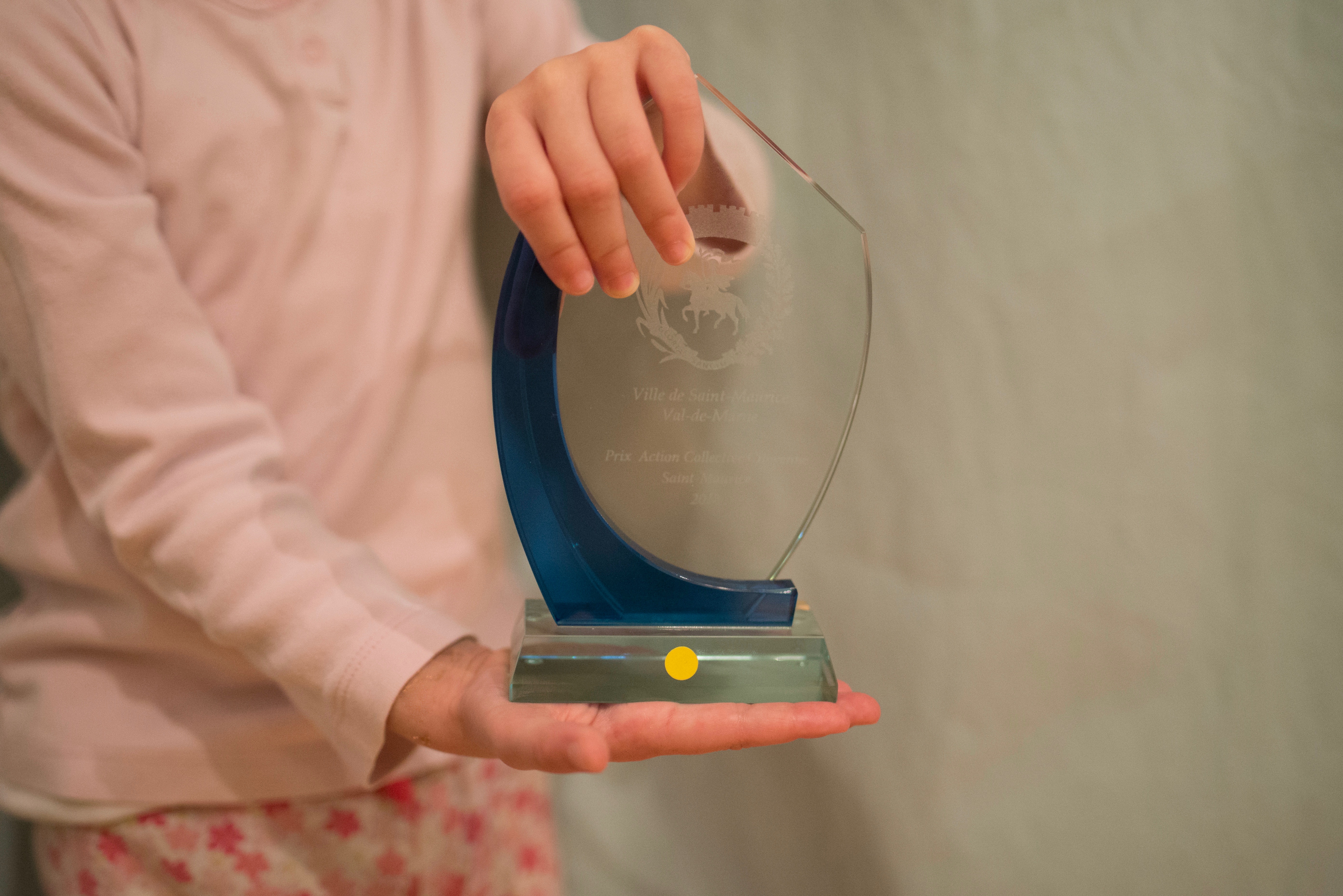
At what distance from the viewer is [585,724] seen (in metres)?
0.35

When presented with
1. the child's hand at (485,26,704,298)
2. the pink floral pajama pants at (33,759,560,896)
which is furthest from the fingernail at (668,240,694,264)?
the pink floral pajama pants at (33,759,560,896)

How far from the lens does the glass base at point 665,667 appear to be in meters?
0.39

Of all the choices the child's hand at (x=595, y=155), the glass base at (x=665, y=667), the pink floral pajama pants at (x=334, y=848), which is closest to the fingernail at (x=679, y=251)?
the child's hand at (x=595, y=155)

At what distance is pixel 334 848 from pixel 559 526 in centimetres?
28

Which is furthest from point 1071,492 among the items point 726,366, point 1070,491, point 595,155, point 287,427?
point 287,427

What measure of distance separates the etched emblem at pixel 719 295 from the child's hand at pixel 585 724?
174 millimetres

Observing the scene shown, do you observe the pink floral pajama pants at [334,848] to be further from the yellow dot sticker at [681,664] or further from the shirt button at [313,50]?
the shirt button at [313,50]

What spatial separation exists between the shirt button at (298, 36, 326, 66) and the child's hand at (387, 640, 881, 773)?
37cm

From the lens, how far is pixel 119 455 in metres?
0.41

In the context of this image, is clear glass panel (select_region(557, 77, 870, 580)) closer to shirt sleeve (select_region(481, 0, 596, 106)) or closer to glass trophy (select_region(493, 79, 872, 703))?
glass trophy (select_region(493, 79, 872, 703))

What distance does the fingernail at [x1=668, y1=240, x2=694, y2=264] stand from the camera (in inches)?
14.2

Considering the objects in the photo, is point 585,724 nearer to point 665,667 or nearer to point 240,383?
point 665,667

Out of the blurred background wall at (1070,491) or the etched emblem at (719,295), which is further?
the blurred background wall at (1070,491)

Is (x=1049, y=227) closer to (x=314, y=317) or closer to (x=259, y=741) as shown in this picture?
(x=314, y=317)
